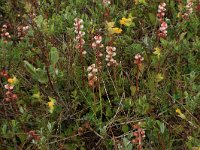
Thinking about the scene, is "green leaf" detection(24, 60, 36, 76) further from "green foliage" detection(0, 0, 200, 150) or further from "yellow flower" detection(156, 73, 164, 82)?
"yellow flower" detection(156, 73, 164, 82)

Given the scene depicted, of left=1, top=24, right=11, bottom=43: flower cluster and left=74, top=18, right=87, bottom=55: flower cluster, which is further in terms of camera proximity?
left=1, top=24, right=11, bottom=43: flower cluster

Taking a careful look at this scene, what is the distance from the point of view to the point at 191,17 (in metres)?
2.94

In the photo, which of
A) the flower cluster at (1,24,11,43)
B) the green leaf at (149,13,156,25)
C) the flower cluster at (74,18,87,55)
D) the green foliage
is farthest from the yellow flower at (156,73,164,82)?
the flower cluster at (1,24,11,43)

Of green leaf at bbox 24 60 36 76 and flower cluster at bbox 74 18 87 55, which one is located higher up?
flower cluster at bbox 74 18 87 55

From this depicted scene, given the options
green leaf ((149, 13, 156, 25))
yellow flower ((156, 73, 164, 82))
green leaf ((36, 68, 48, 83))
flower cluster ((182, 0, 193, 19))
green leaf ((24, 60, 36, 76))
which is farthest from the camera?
green leaf ((149, 13, 156, 25))

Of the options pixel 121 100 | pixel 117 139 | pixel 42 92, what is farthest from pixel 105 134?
pixel 42 92

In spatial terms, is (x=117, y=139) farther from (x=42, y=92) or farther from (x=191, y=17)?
(x=191, y=17)

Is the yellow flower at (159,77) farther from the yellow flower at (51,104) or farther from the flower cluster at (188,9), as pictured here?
the flower cluster at (188,9)

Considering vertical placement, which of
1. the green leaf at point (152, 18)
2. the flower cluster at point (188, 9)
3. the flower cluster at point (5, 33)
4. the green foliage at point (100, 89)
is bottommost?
the green foliage at point (100, 89)

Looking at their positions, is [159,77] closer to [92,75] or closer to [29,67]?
[92,75]

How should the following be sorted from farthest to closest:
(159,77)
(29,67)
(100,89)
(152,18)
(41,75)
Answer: (152,18), (100,89), (159,77), (41,75), (29,67)

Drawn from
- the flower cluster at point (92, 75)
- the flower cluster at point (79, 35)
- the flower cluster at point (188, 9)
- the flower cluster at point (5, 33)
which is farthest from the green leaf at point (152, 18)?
the flower cluster at point (5, 33)

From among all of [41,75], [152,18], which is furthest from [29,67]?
[152,18]

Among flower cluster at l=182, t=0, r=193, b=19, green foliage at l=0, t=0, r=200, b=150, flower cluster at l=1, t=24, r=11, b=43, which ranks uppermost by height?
flower cluster at l=182, t=0, r=193, b=19
